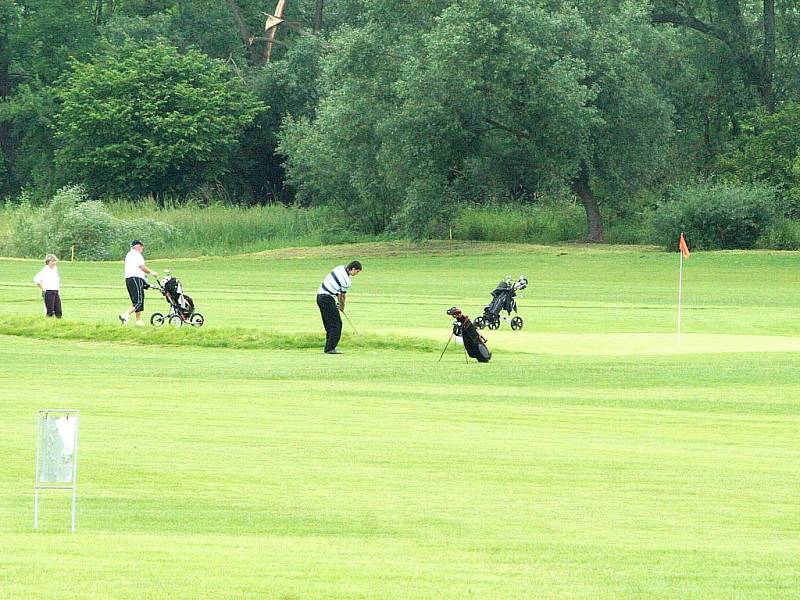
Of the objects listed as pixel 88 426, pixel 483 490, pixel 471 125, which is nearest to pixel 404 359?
pixel 88 426

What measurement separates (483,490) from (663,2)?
65.7m

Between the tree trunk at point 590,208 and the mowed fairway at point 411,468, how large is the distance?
39543 millimetres

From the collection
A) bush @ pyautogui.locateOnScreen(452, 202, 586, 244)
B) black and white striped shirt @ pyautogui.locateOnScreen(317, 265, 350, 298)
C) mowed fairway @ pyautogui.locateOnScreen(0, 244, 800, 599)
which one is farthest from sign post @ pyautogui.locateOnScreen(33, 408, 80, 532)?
bush @ pyautogui.locateOnScreen(452, 202, 586, 244)

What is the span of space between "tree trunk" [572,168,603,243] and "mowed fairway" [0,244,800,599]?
130ft

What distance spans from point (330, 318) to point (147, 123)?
57.6 metres

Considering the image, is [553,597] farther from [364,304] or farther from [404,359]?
[364,304]

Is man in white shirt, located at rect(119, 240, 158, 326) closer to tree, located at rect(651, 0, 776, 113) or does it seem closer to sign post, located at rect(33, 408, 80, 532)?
sign post, located at rect(33, 408, 80, 532)

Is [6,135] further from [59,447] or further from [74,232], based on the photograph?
[59,447]

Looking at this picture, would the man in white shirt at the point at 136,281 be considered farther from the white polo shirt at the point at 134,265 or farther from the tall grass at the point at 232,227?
the tall grass at the point at 232,227

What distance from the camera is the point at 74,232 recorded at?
6875 centimetres

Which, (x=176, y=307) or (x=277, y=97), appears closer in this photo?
(x=176, y=307)

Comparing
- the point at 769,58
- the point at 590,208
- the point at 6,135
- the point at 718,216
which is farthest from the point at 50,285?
the point at 6,135

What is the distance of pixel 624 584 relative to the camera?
8.34 m

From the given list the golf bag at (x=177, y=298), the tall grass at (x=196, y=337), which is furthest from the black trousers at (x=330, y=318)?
the golf bag at (x=177, y=298)
